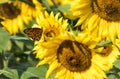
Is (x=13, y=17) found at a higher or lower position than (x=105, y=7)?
lower

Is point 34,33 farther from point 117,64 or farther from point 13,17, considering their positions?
point 13,17

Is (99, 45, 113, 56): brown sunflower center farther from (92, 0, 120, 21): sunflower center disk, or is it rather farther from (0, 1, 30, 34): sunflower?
(0, 1, 30, 34): sunflower

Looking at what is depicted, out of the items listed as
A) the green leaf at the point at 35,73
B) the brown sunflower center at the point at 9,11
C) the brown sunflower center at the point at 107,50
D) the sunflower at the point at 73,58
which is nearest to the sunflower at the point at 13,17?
the brown sunflower center at the point at 9,11

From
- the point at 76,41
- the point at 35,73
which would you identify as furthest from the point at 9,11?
the point at 76,41

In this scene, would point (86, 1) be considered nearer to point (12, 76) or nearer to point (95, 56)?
point (95, 56)

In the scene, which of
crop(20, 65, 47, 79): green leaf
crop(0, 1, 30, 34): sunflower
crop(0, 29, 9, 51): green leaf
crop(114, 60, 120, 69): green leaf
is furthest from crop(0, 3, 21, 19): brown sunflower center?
crop(114, 60, 120, 69): green leaf
